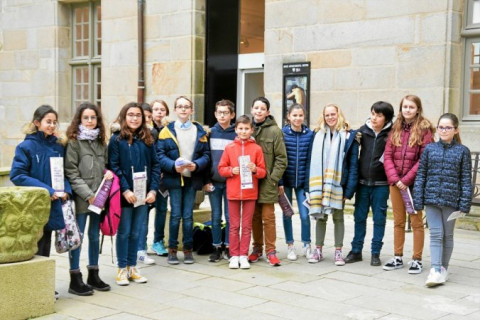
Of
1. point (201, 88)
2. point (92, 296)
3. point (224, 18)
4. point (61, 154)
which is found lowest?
point (92, 296)

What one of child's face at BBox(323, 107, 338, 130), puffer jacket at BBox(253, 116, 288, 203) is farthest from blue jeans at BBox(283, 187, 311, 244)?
child's face at BBox(323, 107, 338, 130)

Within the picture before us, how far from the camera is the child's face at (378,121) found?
7984 millimetres

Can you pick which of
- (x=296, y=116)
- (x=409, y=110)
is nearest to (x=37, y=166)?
(x=296, y=116)

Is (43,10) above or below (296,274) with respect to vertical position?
above

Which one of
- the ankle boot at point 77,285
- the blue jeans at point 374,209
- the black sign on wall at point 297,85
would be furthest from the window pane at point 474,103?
the ankle boot at point 77,285

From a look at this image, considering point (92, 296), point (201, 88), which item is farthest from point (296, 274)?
point (201, 88)

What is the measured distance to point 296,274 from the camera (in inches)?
302

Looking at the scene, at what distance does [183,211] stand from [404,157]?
2464mm

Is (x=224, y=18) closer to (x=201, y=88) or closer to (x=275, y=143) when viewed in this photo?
(x=201, y=88)

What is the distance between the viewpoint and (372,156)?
8.03 meters

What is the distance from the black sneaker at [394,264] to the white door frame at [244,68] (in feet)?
21.7

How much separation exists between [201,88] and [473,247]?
21.2 ft

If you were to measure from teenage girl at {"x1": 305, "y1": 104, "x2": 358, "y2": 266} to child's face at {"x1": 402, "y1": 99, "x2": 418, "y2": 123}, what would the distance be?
2.07ft

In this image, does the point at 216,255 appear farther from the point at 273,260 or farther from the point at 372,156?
the point at 372,156
